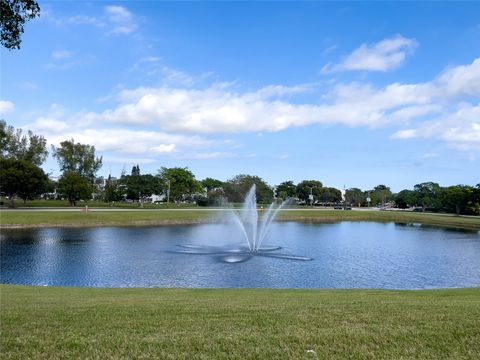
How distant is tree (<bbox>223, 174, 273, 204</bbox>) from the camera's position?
138250mm

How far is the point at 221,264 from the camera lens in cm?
2639

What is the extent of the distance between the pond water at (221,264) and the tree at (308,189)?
115 metres

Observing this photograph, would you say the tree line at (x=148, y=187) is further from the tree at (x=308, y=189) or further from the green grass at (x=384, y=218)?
the green grass at (x=384, y=218)

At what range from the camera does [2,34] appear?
8.54 m

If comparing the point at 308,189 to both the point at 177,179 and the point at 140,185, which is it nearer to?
the point at 177,179

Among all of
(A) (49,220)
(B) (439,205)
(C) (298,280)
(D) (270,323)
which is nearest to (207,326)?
(D) (270,323)

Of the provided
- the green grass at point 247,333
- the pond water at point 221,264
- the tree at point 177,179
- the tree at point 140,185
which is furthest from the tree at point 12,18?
the tree at point 177,179

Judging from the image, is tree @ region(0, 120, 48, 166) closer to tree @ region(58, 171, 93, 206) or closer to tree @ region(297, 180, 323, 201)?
tree @ region(58, 171, 93, 206)

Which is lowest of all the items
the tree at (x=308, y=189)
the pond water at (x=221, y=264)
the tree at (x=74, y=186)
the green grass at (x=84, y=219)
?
the pond water at (x=221, y=264)

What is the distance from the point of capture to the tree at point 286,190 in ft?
511

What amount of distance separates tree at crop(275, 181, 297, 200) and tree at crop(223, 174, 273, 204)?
892 cm

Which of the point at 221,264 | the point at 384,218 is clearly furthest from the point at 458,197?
the point at 221,264

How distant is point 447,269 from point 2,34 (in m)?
26.7

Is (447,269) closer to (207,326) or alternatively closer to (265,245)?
(265,245)
